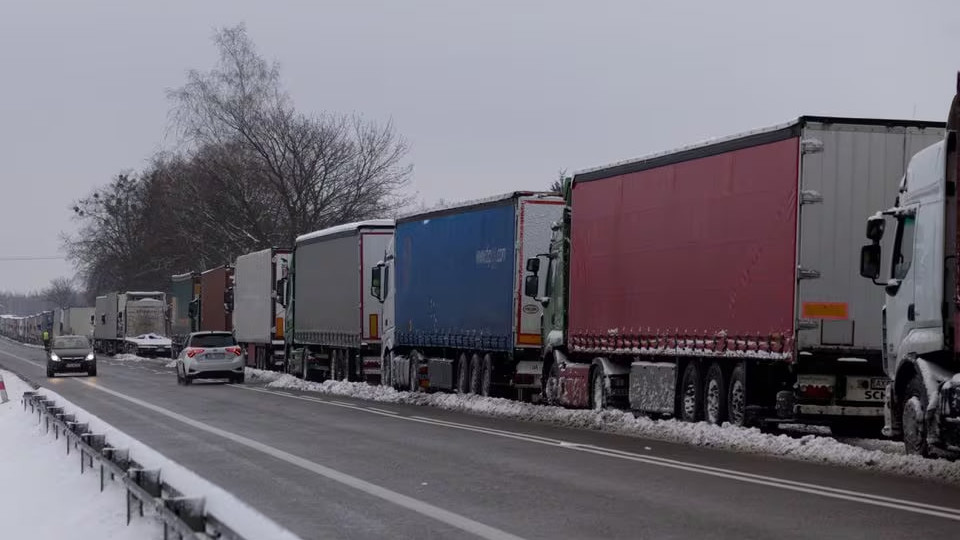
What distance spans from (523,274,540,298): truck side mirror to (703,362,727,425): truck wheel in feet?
21.5

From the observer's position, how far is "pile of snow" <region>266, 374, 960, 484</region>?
49.9 feet

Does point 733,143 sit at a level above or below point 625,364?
above

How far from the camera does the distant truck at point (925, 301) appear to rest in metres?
14.5

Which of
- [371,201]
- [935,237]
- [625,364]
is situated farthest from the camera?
[371,201]

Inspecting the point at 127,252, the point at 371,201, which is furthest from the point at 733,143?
the point at 127,252

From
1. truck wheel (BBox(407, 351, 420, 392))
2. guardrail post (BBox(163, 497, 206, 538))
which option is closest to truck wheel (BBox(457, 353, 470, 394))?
truck wheel (BBox(407, 351, 420, 392))

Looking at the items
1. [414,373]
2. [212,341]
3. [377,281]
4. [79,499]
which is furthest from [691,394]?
[212,341]

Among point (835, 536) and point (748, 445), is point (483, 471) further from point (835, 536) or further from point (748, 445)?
point (835, 536)

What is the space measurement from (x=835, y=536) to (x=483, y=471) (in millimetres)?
5471

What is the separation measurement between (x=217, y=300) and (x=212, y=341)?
596 inches

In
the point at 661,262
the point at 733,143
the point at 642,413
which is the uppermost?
the point at 733,143

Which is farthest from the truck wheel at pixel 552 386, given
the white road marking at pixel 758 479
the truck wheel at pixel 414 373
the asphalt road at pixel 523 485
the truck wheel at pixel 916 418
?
the truck wheel at pixel 916 418

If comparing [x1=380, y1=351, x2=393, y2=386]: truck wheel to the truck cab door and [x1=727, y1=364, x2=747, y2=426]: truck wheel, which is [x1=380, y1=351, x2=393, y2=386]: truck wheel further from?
the truck cab door

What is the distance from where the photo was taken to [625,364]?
24047 millimetres
